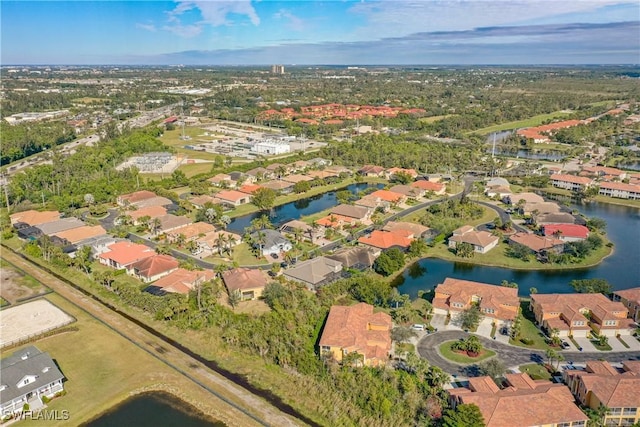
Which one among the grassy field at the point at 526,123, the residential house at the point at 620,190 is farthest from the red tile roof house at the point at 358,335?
the grassy field at the point at 526,123

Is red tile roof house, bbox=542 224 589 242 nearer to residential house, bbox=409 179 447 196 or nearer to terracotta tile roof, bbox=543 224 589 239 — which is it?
terracotta tile roof, bbox=543 224 589 239

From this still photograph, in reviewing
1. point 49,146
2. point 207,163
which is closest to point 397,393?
point 207,163

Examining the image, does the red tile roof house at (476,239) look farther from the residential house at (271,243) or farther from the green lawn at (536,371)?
the green lawn at (536,371)

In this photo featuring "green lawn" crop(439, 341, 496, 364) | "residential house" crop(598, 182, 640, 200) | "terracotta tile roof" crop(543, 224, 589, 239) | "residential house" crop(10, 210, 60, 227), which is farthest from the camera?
"residential house" crop(598, 182, 640, 200)

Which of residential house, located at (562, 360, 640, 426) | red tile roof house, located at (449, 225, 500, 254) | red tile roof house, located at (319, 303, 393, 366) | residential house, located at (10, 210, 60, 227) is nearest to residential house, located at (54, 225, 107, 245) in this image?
residential house, located at (10, 210, 60, 227)

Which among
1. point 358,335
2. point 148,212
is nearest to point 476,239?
point 358,335

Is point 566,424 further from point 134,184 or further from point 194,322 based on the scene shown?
point 134,184
